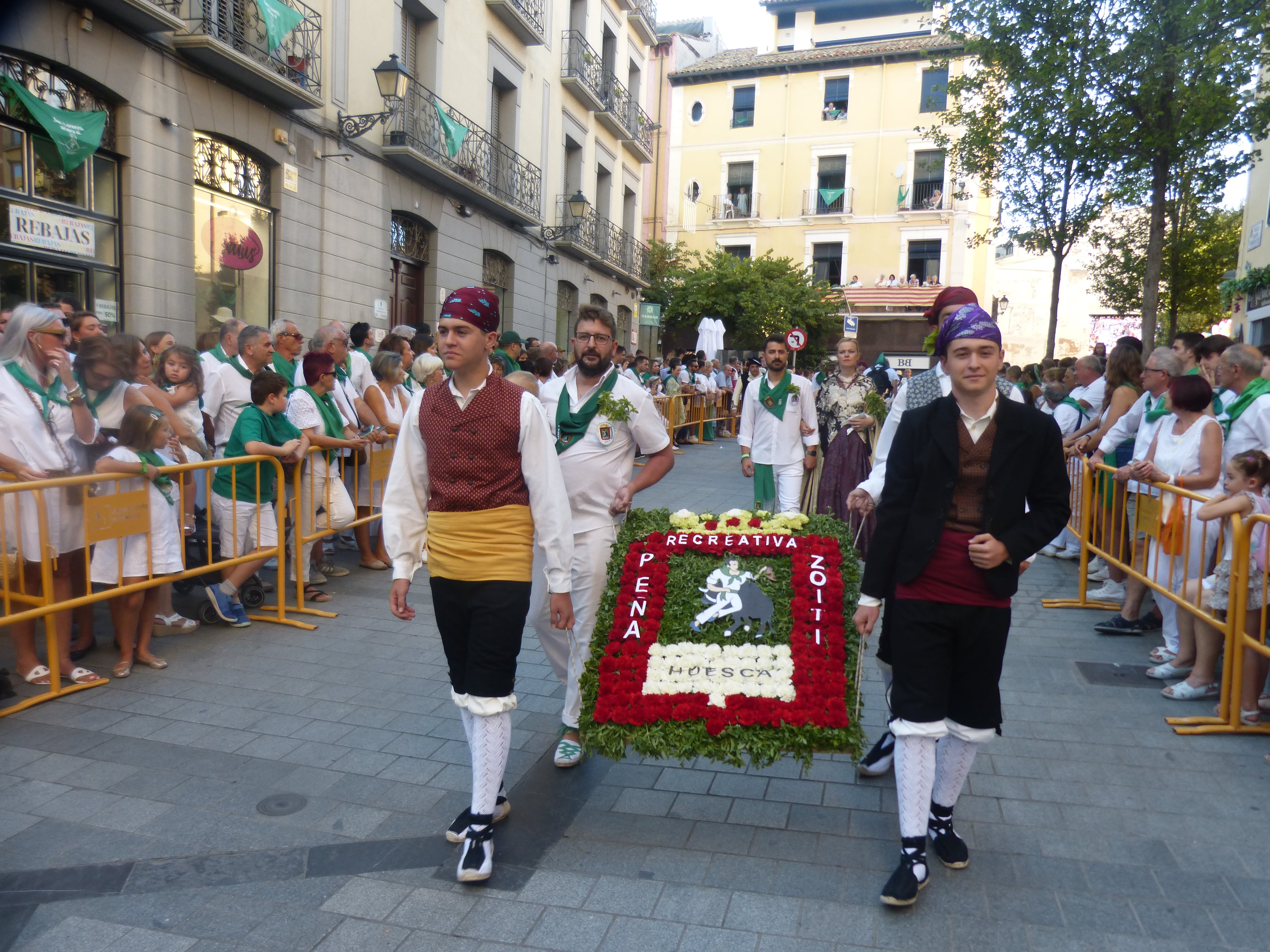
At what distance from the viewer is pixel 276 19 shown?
11.9 m

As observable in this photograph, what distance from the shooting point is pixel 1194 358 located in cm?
719

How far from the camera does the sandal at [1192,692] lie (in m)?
5.35

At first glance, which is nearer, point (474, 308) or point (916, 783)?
point (916, 783)

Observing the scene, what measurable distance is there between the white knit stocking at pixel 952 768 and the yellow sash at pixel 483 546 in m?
1.70

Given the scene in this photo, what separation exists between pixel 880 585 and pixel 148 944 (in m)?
2.73

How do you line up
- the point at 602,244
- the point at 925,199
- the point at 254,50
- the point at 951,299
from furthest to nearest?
the point at 925,199 → the point at 602,244 → the point at 254,50 → the point at 951,299

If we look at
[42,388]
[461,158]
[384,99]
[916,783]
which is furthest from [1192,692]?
[461,158]

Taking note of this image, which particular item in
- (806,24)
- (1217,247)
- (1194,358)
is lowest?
(1194,358)

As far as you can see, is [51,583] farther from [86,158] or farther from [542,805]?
[86,158]

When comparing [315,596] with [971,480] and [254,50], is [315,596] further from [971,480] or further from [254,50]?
[254,50]

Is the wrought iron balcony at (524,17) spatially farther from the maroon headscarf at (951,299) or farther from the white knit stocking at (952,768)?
the white knit stocking at (952,768)

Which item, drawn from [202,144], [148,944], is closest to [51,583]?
[148,944]

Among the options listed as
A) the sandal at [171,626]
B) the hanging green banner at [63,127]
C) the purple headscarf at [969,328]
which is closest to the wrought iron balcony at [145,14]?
the hanging green banner at [63,127]

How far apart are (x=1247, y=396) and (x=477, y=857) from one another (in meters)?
5.46
